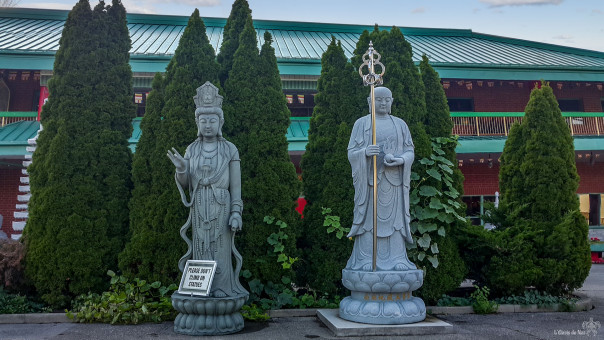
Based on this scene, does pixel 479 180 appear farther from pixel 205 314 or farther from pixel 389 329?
pixel 205 314

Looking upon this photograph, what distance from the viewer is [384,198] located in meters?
6.30

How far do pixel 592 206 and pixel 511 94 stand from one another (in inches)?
195

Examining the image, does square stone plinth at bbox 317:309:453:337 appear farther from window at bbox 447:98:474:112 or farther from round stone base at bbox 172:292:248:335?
window at bbox 447:98:474:112

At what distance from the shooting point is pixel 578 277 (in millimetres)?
7590

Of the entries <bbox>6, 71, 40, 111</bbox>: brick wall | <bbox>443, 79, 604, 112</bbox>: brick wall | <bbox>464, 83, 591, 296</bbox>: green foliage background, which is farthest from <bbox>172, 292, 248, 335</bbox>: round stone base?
<bbox>443, 79, 604, 112</bbox>: brick wall

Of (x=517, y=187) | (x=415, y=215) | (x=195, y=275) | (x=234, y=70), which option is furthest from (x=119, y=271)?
(x=517, y=187)

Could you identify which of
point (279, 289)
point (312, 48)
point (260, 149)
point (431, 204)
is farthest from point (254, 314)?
point (312, 48)

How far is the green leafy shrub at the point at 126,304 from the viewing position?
636 cm

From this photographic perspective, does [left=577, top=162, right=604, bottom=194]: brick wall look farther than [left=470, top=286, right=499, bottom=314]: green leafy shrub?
Yes

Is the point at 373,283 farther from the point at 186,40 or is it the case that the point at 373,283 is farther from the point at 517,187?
the point at 186,40

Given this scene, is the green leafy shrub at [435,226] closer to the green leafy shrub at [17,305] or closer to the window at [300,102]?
the green leafy shrub at [17,305]

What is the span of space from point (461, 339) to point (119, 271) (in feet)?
16.3

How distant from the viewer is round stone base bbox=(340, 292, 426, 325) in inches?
229

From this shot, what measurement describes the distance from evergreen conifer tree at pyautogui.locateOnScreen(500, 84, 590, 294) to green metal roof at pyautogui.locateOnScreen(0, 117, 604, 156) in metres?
5.15
